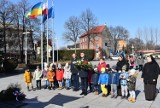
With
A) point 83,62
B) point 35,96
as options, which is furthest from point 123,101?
point 35,96

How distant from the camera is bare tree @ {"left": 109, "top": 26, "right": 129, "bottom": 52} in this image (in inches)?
3748

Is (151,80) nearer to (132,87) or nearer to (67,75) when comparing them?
(132,87)

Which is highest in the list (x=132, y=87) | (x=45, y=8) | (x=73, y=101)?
(x=45, y=8)

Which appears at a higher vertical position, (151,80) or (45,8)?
(45,8)

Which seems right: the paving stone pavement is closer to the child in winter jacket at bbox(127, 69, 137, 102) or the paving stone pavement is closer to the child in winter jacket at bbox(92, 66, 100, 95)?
the child in winter jacket at bbox(127, 69, 137, 102)

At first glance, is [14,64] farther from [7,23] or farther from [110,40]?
[110,40]

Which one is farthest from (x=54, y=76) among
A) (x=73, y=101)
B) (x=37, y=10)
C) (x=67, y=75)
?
(x=37, y=10)

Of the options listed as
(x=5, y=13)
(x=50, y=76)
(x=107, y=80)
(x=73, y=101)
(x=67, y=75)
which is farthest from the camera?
(x=5, y=13)

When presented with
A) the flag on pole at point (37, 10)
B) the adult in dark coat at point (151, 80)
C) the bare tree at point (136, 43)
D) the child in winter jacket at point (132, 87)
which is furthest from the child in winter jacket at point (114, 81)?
the bare tree at point (136, 43)

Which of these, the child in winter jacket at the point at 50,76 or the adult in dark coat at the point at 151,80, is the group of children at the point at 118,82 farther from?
the child in winter jacket at the point at 50,76

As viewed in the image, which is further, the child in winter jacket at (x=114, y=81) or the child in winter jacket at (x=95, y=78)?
the child in winter jacket at (x=95, y=78)

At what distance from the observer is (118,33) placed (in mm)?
95875

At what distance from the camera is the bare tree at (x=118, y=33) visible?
9519 cm

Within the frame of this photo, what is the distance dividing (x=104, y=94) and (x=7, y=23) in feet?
122
